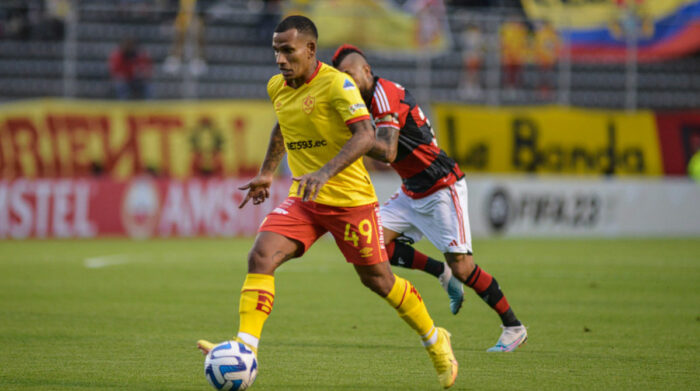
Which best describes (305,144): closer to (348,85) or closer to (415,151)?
(348,85)

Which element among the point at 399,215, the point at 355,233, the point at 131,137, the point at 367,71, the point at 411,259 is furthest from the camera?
the point at 131,137

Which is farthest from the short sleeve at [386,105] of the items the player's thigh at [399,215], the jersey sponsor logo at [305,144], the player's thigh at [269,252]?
the player's thigh at [269,252]

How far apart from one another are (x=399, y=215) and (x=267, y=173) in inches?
92.4

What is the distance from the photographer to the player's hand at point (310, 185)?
5.63m

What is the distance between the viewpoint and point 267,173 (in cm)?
654

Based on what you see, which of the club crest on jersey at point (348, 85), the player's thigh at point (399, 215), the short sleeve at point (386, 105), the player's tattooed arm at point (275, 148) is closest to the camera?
the club crest on jersey at point (348, 85)

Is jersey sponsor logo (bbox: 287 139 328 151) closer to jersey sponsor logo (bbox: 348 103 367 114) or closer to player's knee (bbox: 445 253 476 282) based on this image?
jersey sponsor logo (bbox: 348 103 367 114)

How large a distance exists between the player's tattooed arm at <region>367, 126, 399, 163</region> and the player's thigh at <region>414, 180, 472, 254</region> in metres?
1.73

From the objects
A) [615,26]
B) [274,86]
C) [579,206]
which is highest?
[615,26]

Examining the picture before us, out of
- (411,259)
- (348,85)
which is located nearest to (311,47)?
(348,85)

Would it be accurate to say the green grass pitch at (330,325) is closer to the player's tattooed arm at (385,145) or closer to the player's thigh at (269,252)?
the player's thigh at (269,252)

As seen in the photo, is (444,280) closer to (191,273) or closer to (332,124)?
(332,124)

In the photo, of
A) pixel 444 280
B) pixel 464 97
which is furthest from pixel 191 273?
pixel 464 97

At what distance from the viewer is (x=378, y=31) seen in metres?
22.4
